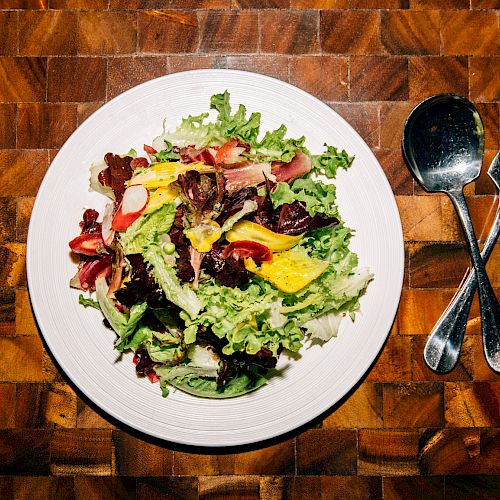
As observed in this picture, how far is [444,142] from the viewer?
1.61 meters

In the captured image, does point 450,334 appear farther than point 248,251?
Yes

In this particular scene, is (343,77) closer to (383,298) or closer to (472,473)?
(383,298)

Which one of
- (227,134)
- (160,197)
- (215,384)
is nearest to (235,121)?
(227,134)

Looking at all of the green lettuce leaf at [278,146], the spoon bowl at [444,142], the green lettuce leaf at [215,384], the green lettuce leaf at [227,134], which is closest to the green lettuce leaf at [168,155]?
the green lettuce leaf at [227,134]

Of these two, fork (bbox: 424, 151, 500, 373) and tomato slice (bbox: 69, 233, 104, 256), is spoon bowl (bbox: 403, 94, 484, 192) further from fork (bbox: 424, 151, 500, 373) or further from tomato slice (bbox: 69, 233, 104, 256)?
tomato slice (bbox: 69, 233, 104, 256)

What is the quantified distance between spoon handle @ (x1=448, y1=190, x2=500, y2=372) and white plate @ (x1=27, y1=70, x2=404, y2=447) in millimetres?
291

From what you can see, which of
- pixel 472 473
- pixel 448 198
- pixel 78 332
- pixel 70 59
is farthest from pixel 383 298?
pixel 70 59

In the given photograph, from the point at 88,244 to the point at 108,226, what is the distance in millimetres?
81

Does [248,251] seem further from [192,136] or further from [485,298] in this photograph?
[485,298]

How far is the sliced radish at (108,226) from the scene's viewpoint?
138 cm

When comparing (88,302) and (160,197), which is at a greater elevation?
(160,197)

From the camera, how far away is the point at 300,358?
57.2 inches

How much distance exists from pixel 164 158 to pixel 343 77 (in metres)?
0.65

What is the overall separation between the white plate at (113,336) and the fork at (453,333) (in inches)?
10.1
